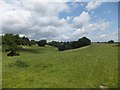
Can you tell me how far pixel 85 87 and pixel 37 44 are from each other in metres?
133

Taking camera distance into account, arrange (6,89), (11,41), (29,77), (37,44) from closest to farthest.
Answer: (6,89)
(29,77)
(11,41)
(37,44)

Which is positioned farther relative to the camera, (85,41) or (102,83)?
(85,41)

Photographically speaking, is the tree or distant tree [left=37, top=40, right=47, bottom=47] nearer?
the tree

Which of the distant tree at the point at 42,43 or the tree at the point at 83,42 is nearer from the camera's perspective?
the tree at the point at 83,42

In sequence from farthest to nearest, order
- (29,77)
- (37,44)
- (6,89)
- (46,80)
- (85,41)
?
1. (37,44)
2. (85,41)
3. (29,77)
4. (46,80)
5. (6,89)

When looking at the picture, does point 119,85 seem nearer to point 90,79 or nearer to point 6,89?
point 90,79

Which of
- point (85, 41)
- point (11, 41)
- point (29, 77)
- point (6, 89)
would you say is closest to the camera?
point (6, 89)

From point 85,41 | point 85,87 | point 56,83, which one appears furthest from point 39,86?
point 85,41

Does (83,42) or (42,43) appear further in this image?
(42,43)

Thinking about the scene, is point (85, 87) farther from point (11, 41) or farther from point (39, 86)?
point (11, 41)

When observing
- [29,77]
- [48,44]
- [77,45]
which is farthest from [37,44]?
[29,77]

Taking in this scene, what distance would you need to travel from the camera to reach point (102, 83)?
65.3ft

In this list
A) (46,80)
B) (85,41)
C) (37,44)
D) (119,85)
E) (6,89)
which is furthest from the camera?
(37,44)

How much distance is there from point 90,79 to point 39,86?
5.58m
